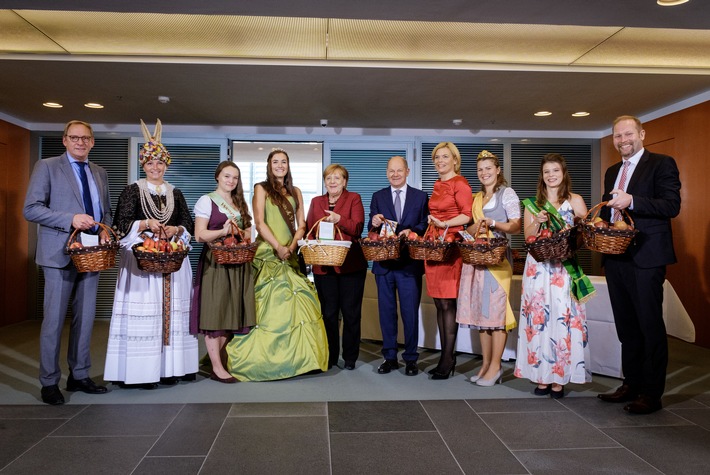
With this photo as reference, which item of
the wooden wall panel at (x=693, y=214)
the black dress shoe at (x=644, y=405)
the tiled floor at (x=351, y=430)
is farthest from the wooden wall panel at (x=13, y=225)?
the wooden wall panel at (x=693, y=214)

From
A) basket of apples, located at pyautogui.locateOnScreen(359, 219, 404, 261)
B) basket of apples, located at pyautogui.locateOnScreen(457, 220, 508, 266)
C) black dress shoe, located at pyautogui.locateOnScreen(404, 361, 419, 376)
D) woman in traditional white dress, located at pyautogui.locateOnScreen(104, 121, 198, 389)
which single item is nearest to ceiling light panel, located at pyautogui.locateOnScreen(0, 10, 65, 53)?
woman in traditional white dress, located at pyautogui.locateOnScreen(104, 121, 198, 389)

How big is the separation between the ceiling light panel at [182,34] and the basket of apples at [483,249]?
1.87m

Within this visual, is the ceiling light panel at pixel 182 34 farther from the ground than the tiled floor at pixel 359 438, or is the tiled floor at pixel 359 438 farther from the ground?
the ceiling light panel at pixel 182 34

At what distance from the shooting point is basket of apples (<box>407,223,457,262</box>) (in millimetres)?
3111

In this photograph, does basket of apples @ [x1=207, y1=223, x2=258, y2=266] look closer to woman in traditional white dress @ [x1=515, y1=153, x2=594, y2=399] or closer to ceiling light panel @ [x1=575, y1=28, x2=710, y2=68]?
woman in traditional white dress @ [x1=515, y1=153, x2=594, y2=399]

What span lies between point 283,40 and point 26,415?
2938 mm

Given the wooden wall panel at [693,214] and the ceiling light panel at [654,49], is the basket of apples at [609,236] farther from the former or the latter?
the wooden wall panel at [693,214]

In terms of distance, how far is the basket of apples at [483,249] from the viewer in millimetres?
2881

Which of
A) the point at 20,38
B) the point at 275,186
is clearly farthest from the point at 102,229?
the point at 20,38

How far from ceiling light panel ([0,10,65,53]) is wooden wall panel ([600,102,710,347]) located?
5627 millimetres

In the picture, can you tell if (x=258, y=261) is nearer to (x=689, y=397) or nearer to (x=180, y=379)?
(x=180, y=379)

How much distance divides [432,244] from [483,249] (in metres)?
0.34

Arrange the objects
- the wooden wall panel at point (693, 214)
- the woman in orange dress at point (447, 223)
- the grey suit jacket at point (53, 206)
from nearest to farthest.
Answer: the grey suit jacket at point (53, 206)
the woman in orange dress at point (447, 223)
the wooden wall panel at point (693, 214)

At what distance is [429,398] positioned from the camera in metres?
3.03
